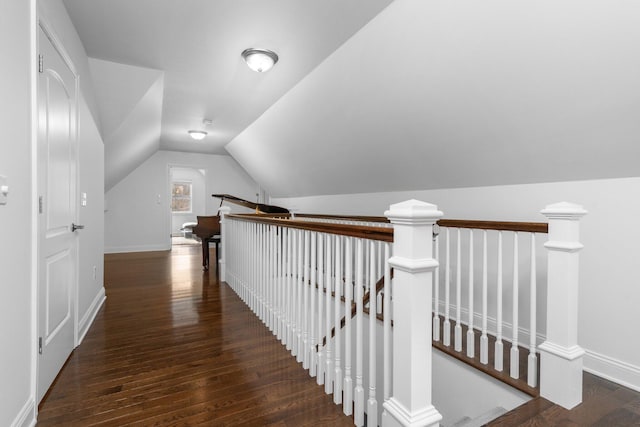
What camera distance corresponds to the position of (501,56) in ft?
6.45

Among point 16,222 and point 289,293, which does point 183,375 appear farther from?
point 16,222

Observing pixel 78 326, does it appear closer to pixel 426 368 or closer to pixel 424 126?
pixel 426 368

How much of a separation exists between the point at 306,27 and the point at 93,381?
2.85m

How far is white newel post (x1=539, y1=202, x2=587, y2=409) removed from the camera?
1.64 meters

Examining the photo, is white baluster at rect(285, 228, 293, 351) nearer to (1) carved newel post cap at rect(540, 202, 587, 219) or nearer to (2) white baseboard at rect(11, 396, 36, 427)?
(2) white baseboard at rect(11, 396, 36, 427)

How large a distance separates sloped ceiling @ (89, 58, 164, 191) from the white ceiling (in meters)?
0.07

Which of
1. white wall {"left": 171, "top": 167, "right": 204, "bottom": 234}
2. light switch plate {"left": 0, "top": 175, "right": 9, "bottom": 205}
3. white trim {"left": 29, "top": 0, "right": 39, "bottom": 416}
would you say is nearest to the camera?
light switch plate {"left": 0, "top": 175, "right": 9, "bottom": 205}

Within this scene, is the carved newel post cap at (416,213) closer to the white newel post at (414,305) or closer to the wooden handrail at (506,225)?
the white newel post at (414,305)

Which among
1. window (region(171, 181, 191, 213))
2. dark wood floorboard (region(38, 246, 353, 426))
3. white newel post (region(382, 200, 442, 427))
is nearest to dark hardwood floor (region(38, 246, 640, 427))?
dark wood floorboard (region(38, 246, 353, 426))

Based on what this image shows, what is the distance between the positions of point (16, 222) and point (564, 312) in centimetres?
266

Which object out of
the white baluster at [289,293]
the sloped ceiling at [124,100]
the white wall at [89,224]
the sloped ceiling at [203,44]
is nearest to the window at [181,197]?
the sloped ceiling at [124,100]

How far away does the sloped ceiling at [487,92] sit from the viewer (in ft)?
5.51

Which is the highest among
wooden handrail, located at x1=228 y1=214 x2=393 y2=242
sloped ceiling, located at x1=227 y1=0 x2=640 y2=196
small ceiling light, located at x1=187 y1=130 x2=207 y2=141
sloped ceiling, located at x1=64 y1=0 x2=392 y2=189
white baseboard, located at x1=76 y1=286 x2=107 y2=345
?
sloped ceiling, located at x1=64 y1=0 x2=392 y2=189

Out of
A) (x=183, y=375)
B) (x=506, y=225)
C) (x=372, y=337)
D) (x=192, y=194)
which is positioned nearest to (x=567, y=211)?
(x=506, y=225)
